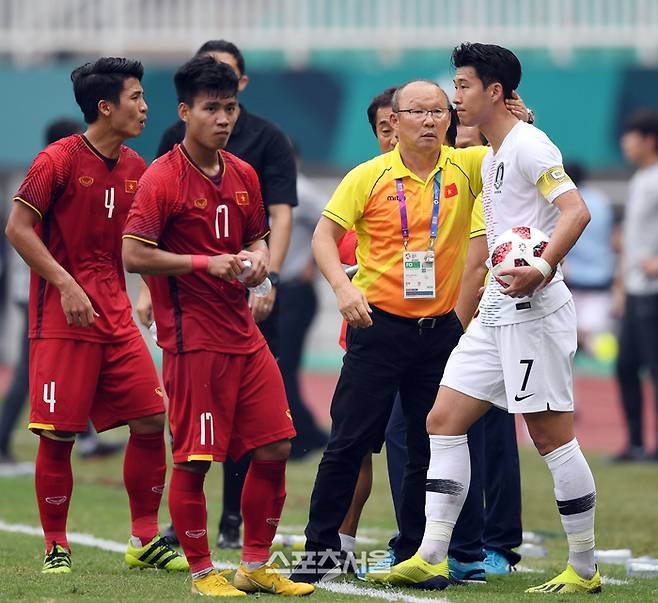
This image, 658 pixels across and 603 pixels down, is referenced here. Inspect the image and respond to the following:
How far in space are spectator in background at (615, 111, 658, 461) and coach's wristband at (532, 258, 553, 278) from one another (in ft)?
21.8

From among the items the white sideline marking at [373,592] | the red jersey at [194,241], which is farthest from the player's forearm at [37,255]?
the white sideline marking at [373,592]

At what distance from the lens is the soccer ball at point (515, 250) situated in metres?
6.28

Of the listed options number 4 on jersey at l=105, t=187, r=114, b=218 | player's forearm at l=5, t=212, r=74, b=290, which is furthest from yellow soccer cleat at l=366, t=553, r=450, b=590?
number 4 on jersey at l=105, t=187, r=114, b=218

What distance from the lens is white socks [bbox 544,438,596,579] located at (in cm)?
654

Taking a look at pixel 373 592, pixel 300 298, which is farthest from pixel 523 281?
pixel 300 298

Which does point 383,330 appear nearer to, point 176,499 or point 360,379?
point 360,379

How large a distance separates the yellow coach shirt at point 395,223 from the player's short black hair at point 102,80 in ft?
3.75

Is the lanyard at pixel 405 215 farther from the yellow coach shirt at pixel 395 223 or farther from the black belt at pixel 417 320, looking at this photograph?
the black belt at pixel 417 320

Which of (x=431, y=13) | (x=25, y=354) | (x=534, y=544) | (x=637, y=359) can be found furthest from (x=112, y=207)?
(x=431, y=13)

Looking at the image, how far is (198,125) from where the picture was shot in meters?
6.39

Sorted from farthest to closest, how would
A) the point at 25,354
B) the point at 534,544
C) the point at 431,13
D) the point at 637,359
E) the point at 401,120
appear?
the point at 431,13
the point at 637,359
the point at 25,354
the point at 534,544
the point at 401,120

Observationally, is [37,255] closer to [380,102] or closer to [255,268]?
[255,268]

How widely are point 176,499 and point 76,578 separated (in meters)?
0.75

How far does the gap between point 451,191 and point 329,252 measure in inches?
24.9
